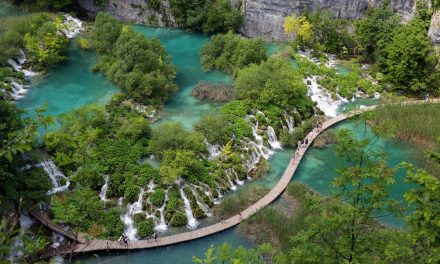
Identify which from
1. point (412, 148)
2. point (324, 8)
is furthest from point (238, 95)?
→ point (324, 8)

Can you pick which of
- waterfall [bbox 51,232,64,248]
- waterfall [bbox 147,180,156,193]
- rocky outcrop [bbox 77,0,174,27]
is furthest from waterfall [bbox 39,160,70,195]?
rocky outcrop [bbox 77,0,174,27]

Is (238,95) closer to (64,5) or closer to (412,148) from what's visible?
(412,148)

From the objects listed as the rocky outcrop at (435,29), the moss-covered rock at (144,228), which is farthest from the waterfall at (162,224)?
the rocky outcrop at (435,29)

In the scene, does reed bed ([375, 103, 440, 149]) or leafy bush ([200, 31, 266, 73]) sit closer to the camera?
reed bed ([375, 103, 440, 149])

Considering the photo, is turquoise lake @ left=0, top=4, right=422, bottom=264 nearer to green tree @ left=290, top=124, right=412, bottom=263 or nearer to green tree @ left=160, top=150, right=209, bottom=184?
green tree @ left=160, top=150, right=209, bottom=184

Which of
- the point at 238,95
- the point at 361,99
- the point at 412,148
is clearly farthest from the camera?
the point at 361,99

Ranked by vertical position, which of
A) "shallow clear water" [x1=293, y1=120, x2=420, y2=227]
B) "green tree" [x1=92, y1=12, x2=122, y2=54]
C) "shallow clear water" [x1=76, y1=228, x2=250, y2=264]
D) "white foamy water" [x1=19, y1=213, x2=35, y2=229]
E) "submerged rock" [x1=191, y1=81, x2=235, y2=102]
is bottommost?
"shallow clear water" [x1=76, y1=228, x2=250, y2=264]

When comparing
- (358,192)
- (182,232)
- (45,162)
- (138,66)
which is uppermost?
(358,192)
